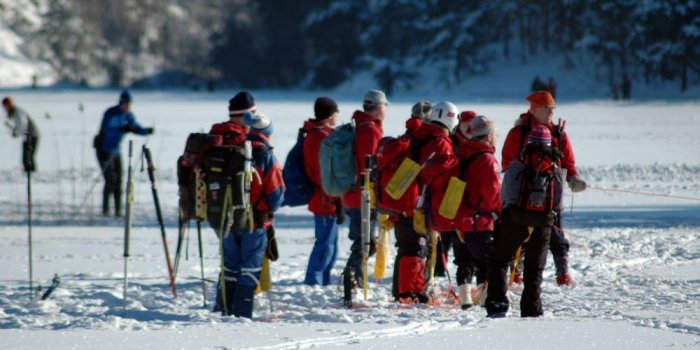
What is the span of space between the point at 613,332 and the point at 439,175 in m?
1.80

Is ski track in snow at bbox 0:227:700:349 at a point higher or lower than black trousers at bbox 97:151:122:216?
lower

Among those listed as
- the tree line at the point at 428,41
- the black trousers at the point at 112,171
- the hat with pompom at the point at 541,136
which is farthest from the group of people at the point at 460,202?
the tree line at the point at 428,41

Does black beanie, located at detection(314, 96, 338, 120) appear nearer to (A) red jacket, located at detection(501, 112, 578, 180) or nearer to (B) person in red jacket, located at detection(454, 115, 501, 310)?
(A) red jacket, located at detection(501, 112, 578, 180)

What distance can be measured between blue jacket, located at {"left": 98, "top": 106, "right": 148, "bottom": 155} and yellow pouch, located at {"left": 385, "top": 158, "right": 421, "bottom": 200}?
675 centimetres

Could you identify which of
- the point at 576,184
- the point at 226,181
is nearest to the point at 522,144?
the point at 576,184

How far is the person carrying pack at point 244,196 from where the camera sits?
749 centimetres

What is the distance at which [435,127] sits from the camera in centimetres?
796

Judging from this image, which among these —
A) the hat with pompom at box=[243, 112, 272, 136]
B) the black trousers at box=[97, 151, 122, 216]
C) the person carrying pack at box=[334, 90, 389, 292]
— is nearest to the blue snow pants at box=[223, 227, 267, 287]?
the hat with pompom at box=[243, 112, 272, 136]

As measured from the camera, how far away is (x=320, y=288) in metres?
9.09

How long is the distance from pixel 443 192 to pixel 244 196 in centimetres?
143

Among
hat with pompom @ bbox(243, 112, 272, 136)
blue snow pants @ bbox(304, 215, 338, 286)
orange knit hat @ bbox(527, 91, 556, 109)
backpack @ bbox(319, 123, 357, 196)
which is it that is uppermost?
orange knit hat @ bbox(527, 91, 556, 109)

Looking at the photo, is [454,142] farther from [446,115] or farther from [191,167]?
[191,167]

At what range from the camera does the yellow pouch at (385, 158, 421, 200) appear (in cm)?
791

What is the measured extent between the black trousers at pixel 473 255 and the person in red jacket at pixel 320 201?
123 centimetres
